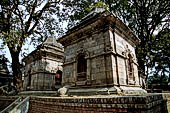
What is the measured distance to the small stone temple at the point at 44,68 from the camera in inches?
496

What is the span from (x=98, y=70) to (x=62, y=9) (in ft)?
34.9

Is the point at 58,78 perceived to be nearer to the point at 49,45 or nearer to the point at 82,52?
the point at 49,45

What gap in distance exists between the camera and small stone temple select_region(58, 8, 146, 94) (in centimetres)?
691

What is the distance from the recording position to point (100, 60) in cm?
744

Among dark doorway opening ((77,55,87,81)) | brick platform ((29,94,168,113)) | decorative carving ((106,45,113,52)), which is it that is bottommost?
brick platform ((29,94,168,113))

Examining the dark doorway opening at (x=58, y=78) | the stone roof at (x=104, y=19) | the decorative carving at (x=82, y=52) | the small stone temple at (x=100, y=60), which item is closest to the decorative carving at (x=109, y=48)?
the small stone temple at (x=100, y=60)

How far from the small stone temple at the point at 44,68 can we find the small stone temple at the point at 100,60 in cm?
430

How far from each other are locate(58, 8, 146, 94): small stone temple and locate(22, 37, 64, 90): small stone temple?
430cm

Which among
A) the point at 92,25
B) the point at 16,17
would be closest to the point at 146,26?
the point at 92,25

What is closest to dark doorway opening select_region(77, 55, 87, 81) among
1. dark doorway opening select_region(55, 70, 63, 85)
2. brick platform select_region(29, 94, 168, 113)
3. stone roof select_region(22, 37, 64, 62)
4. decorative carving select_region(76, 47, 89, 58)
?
decorative carving select_region(76, 47, 89, 58)

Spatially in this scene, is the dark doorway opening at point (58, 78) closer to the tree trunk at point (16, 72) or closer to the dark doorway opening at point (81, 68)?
the tree trunk at point (16, 72)

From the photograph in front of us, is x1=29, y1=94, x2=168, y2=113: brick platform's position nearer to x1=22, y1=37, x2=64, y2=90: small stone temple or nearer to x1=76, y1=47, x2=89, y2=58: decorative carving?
x1=76, y1=47, x2=89, y2=58: decorative carving

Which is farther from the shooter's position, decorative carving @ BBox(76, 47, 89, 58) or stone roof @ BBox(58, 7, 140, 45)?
decorative carving @ BBox(76, 47, 89, 58)

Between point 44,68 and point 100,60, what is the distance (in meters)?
7.75
